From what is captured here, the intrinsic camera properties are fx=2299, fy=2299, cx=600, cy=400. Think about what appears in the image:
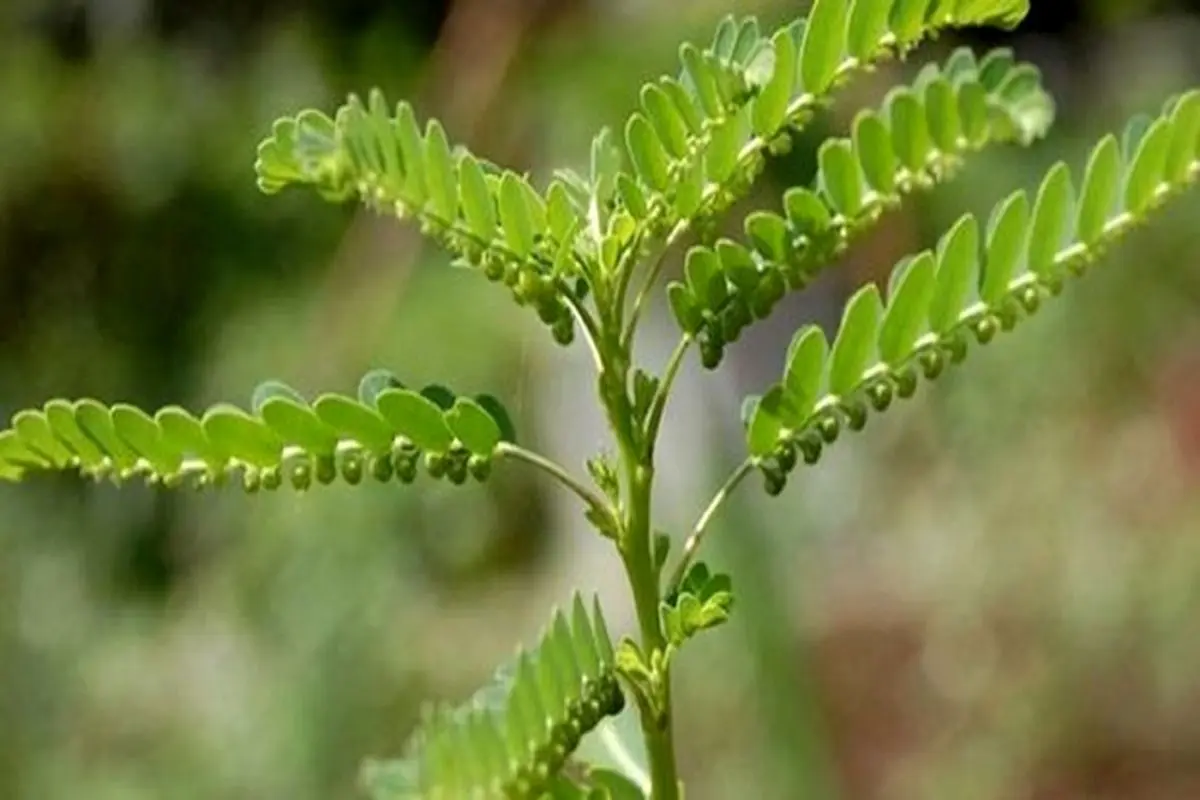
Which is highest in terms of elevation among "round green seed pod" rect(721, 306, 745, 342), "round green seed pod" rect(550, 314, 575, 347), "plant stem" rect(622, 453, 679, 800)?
"round green seed pod" rect(550, 314, 575, 347)

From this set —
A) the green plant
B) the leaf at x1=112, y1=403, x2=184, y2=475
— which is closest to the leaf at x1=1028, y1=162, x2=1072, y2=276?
the green plant

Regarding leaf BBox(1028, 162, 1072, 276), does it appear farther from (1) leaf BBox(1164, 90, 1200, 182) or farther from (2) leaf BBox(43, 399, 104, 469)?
(2) leaf BBox(43, 399, 104, 469)

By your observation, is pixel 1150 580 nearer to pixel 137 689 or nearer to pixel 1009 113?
pixel 137 689

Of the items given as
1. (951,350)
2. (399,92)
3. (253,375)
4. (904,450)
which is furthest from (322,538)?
(951,350)

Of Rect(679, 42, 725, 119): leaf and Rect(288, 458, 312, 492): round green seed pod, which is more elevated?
Rect(679, 42, 725, 119): leaf

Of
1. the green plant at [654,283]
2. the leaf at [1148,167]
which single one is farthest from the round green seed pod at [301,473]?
the leaf at [1148,167]

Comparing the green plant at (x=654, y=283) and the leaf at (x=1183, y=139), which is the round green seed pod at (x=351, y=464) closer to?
the green plant at (x=654, y=283)

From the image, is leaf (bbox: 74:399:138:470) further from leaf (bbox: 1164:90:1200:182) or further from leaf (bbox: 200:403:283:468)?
leaf (bbox: 1164:90:1200:182)
